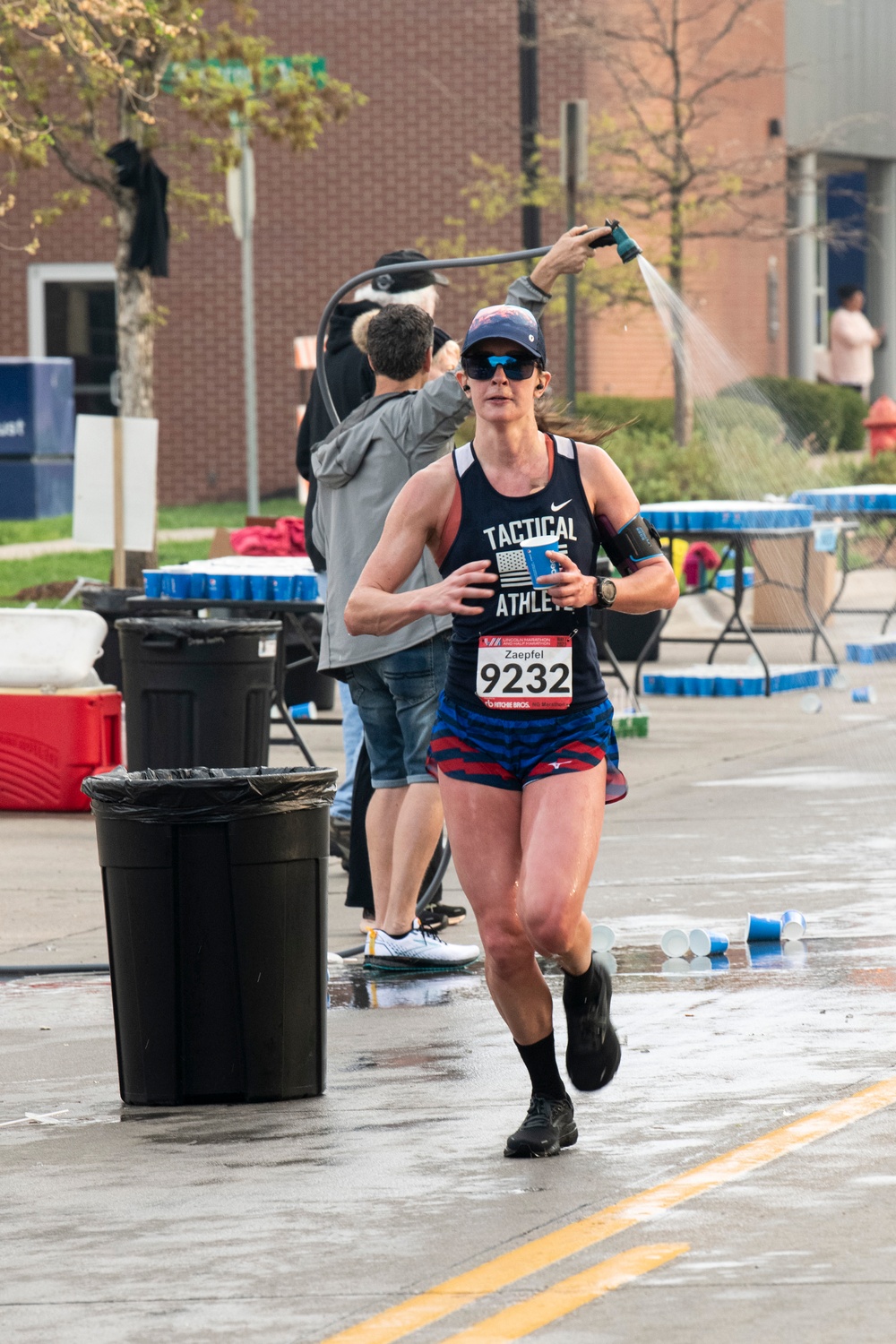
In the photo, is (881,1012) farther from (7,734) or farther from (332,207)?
(332,207)

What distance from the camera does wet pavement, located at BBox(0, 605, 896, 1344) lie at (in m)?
4.48

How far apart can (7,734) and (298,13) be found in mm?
21729

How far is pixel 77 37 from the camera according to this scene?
595 inches

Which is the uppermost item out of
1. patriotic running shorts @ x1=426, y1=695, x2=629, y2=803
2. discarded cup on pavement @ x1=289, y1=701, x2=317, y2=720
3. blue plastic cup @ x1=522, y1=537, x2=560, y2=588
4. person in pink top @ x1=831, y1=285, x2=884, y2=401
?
person in pink top @ x1=831, y1=285, x2=884, y2=401

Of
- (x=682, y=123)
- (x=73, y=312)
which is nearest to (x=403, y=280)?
(x=682, y=123)

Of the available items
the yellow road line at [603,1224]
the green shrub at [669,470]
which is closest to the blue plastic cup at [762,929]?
the yellow road line at [603,1224]

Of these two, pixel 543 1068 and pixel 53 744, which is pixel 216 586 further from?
pixel 543 1068

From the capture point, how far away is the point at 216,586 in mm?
11336

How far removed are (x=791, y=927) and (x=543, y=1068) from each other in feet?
8.73

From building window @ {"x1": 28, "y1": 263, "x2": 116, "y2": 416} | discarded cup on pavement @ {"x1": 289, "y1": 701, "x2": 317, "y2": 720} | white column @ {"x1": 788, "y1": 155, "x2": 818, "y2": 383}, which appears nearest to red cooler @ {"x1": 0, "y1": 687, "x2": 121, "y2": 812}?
discarded cup on pavement @ {"x1": 289, "y1": 701, "x2": 317, "y2": 720}

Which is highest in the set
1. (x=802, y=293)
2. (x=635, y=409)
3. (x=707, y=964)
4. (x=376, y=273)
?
(x=802, y=293)

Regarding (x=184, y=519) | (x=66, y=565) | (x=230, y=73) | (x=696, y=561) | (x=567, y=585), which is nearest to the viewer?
(x=567, y=585)

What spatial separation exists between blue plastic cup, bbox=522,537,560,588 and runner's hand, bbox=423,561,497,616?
3.5 inches

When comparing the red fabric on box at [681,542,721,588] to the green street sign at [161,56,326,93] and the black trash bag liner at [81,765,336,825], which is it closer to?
the green street sign at [161,56,326,93]
